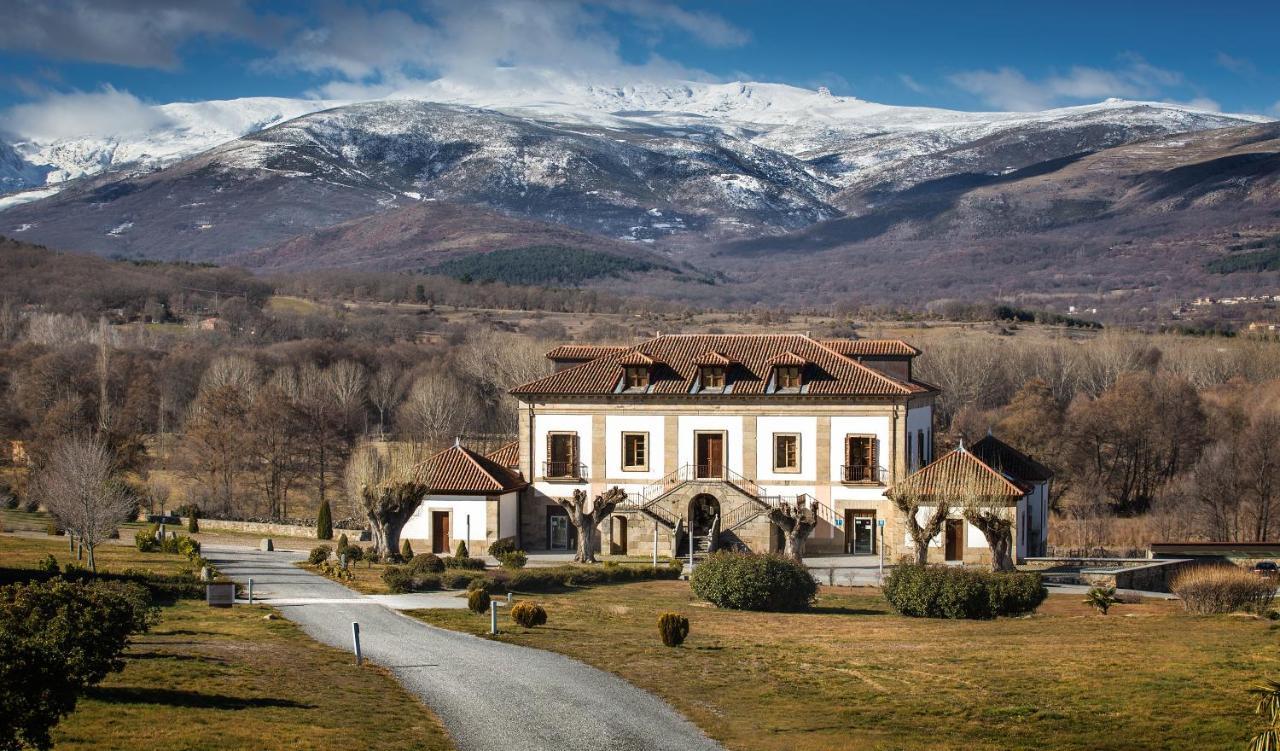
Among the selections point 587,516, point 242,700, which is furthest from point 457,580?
point 242,700

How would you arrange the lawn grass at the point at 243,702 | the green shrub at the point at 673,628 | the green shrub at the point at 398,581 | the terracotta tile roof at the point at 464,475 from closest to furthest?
the lawn grass at the point at 243,702 → the green shrub at the point at 673,628 → the green shrub at the point at 398,581 → the terracotta tile roof at the point at 464,475

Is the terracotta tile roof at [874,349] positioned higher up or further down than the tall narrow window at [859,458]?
higher up

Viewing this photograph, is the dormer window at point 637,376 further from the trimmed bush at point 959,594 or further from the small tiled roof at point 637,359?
the trimmed bush at point 959,594

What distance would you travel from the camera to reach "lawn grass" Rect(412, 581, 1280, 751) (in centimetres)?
2314

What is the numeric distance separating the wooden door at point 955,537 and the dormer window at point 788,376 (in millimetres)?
7600

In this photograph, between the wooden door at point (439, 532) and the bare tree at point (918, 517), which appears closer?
the bare tree at point (918, 517)

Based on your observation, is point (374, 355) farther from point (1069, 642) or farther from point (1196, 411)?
point (1069, 642)

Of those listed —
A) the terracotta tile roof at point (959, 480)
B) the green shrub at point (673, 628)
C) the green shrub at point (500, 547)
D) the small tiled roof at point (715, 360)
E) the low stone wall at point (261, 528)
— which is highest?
the small tiled roof at point (715, 360)

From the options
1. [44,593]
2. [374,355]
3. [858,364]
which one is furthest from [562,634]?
[374,355]

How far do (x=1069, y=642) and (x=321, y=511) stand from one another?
33.2m

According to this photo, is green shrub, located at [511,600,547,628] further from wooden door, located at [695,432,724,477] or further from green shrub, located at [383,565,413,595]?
wooden door, located at [695,432,724,477]

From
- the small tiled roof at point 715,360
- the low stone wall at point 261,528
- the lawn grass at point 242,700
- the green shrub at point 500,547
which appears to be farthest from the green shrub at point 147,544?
the lawn grass at point 242,700

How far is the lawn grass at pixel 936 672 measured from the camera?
2314 cm

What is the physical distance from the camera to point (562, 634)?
32.7 m
